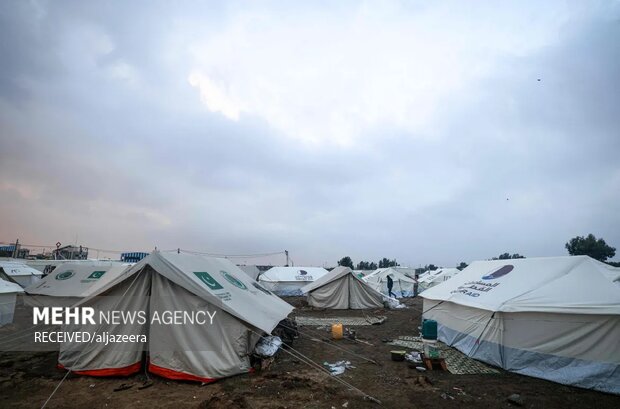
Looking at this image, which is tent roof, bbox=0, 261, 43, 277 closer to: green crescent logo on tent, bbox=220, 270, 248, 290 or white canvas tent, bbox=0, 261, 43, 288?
white canvas tent, bbox=0, 261, 43, 288

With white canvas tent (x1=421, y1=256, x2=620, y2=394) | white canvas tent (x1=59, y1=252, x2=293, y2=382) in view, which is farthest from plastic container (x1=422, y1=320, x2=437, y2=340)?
white canvas tent (x1=59, y1=252, x2=293, y2=382)

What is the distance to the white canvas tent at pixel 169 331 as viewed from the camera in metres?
6.62

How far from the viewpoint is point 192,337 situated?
→ 6707 millimetres

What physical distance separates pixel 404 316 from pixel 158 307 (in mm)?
14009

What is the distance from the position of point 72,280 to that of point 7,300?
2.03 m

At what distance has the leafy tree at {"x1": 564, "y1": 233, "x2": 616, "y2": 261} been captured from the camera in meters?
45.2

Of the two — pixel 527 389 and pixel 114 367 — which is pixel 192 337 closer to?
pixel 114 367

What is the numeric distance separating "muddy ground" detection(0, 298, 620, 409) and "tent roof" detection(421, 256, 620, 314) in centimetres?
170

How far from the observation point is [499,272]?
1038 centimetres

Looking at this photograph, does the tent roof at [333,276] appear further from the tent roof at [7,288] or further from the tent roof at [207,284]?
the tent roof at [7,288]

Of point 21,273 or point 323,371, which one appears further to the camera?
point 21,273

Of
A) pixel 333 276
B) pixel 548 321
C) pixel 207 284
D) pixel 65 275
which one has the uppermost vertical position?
pixel 207 284

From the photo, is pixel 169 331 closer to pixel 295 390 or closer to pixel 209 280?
pixel 209 280

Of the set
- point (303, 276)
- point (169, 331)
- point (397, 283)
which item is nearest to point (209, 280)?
point (169, 331)
